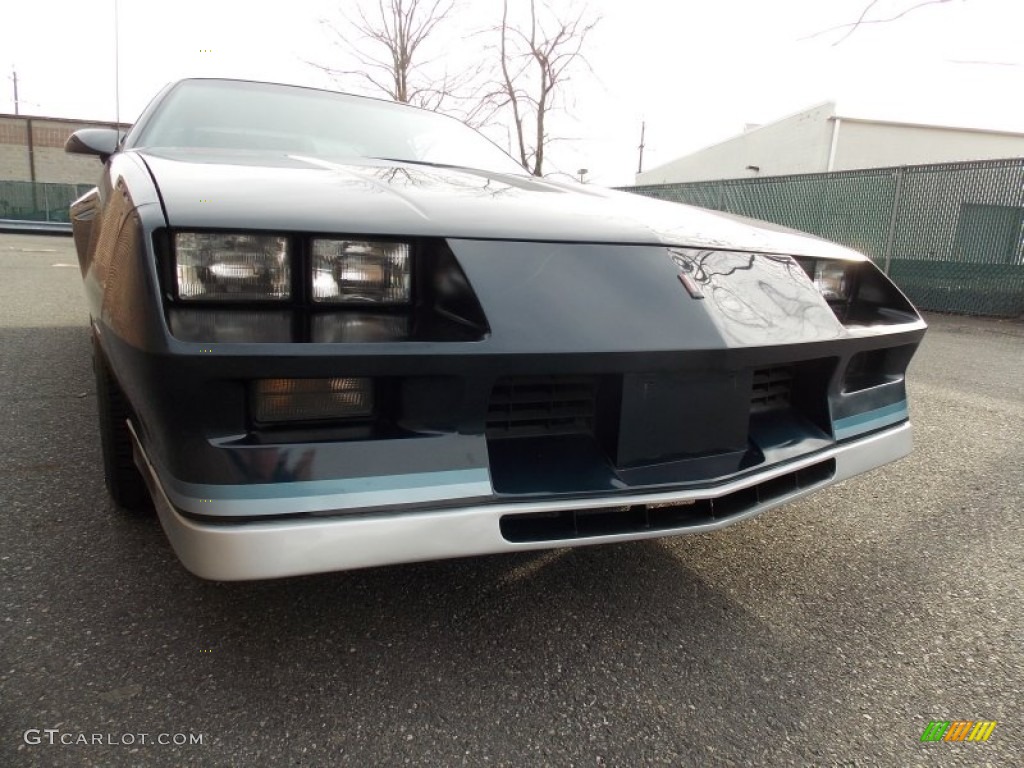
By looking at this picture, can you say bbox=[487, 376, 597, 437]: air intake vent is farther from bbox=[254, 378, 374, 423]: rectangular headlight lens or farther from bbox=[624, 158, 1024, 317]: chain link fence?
bbox=[624, 158, 1024, 317]: chain link fence

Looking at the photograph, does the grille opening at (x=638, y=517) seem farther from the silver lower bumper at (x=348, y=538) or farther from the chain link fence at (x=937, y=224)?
the chain link fence at (x=937, y=224)

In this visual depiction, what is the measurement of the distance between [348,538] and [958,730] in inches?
48.6

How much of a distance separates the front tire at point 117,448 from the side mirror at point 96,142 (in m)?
1.01

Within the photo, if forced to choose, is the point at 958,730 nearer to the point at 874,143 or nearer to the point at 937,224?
the point at 937,224

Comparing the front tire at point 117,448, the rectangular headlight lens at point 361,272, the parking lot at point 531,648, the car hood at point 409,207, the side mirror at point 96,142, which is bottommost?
the parking lot at point 531,648

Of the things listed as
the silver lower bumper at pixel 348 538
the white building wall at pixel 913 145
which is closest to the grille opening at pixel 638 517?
the silver lower bumper at pixel 348 538

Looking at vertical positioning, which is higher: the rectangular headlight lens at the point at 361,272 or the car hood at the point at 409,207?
the car hood at the point at 409,207

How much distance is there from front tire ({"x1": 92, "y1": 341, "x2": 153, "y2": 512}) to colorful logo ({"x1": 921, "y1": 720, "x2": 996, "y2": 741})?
6.26ft

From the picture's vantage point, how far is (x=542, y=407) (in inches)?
55.2

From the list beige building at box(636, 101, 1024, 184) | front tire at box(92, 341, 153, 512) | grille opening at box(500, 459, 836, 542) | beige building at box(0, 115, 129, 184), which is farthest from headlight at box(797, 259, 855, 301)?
beige building at box(0, 115, 129, 184)

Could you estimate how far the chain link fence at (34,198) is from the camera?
24141 mm

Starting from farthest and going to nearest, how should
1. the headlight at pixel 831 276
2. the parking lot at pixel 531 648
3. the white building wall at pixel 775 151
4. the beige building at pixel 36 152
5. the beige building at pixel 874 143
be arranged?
the beige building at pixel 36 152 < the white building wall at pixel 775 151 < the beige building at pixel 874 143 < the headlight at pixel 831 276 < the parking lot at pixel 531 648

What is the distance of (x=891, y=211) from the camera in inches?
348

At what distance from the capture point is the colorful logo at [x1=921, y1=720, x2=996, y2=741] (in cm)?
126
